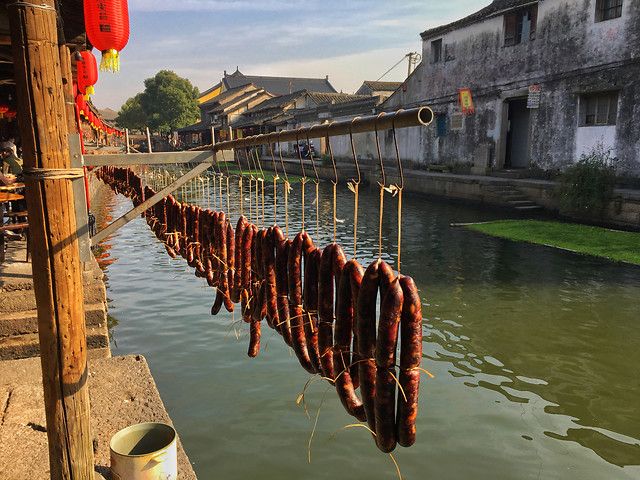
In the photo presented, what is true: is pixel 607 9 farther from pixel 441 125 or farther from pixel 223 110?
pixel 223 110

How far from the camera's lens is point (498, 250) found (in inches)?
454

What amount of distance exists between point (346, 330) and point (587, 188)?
548 inches

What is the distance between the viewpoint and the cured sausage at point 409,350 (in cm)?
226

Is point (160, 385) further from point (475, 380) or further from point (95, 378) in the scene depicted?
point (475, 380)

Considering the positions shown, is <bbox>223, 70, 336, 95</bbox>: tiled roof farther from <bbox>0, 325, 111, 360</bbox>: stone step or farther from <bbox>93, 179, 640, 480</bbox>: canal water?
<bbox>0, 325, 111, 360</bbox>: stone step

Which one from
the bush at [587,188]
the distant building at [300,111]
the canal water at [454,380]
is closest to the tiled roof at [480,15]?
the distant building at [300,111]

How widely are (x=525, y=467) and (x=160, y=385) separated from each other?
145 inches

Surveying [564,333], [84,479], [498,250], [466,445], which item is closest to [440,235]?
[498,250]

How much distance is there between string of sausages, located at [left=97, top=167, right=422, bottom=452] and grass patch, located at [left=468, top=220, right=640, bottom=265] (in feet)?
29.2

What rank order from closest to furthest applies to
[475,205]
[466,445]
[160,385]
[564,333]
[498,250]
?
[466,445] → [160,385] → [564,333] → [498,250] → [475,205]

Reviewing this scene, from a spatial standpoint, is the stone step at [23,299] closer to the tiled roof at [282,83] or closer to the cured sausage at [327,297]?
the cured sausage at [327,297]

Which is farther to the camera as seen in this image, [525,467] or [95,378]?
[95,378]

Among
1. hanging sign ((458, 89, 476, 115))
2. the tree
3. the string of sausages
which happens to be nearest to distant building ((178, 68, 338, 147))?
the tree

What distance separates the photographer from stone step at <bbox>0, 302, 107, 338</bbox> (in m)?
5.00
